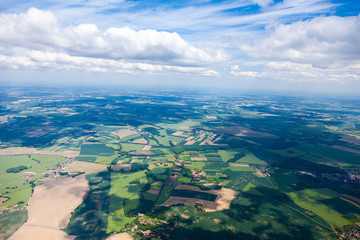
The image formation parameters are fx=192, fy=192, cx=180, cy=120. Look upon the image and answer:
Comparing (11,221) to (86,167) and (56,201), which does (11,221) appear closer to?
(56,201)

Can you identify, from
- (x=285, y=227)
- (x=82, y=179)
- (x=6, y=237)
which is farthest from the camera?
(x=82, y=179)

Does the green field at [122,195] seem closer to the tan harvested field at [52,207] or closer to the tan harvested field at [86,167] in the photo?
the tan harvested field at [86,167]

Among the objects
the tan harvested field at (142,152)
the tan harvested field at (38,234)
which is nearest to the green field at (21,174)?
the tan harvested field at (38,234)

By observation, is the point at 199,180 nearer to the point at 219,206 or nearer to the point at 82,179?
the point at 219,206

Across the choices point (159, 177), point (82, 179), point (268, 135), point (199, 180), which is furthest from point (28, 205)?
point (268, 135)

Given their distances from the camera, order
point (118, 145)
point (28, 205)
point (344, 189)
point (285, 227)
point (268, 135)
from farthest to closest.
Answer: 1. point (268, 135)
2. point (118, 145)
3. point (344, 189)
4. point (28, 205)
5. point (285, 227)

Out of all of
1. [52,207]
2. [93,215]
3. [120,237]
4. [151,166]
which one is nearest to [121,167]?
[151,166]
